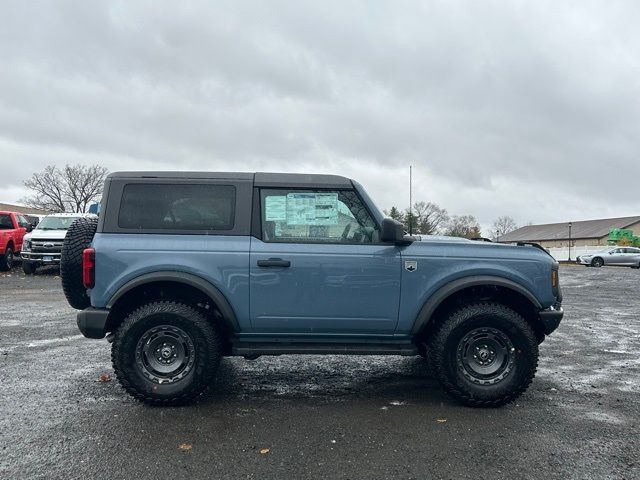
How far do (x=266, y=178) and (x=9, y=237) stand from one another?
1681 centimetres

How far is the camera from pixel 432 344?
13.9ft

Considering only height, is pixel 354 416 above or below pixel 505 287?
below

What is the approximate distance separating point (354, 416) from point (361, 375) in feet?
4.12

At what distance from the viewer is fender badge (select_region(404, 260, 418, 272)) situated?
423cm

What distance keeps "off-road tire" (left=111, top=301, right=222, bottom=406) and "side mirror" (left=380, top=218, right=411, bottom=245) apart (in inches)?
67.7

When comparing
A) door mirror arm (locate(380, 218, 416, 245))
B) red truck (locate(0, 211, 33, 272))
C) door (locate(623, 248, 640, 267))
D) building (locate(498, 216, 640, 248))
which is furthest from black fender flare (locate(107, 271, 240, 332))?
building (locate(498, 216, 640, 248))

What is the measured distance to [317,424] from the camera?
3.77m

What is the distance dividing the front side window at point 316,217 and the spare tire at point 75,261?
5.53 ft

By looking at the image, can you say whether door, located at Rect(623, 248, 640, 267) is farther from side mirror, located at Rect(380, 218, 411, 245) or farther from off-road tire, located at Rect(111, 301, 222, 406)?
off-road tire, located at Rect(111, 301, 222, 406)

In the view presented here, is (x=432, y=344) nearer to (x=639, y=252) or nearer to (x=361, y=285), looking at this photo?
(x=361, y=285)

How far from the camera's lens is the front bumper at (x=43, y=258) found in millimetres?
15773

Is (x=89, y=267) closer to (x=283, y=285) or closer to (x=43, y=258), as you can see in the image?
(x=283, y=285)

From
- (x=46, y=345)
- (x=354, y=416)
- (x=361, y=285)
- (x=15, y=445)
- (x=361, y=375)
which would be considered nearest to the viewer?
(x=15, y=445)

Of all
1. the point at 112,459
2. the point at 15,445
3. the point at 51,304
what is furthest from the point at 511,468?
the point at 51,304
